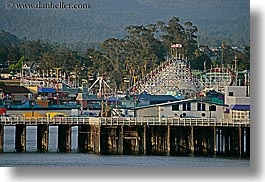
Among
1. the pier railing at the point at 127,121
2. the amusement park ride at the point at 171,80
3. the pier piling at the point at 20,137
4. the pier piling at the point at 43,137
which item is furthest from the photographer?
the amusement park ride at the point at 171,80

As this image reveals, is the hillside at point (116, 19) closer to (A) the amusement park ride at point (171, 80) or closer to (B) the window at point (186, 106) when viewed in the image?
(A) the amusement park ride at point (171, 80)

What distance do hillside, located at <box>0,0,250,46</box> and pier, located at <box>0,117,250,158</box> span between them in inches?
93.7

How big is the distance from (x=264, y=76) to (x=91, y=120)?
6.48 meters

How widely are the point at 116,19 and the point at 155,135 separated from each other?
3.25m

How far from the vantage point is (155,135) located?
2333 cm

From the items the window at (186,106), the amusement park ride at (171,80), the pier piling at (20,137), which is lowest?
the pier piling at (20,137)

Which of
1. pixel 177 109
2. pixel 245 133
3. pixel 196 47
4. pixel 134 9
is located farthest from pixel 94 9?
pixel 196 47

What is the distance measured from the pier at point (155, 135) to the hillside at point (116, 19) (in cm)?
238

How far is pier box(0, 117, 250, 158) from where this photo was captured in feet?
75.2

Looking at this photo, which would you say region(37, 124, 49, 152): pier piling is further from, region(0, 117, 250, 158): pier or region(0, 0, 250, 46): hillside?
region(0, 0, 250, 46): hillside

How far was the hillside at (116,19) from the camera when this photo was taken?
22172 mm

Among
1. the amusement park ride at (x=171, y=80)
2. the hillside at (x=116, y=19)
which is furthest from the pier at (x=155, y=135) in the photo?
the hillside at (x=116, y=19)

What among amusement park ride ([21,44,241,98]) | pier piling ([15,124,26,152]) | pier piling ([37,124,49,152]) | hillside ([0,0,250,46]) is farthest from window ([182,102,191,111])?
pier piling ([15,124,26,152])

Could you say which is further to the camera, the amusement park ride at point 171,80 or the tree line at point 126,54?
the tree line at point 126,54
